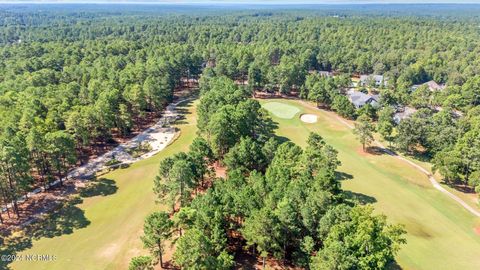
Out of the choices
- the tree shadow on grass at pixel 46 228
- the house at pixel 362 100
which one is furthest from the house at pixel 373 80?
the tree shadow on grass at pixel 46 228

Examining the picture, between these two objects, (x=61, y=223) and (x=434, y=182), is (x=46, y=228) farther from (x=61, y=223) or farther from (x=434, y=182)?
(x=434, y=182)

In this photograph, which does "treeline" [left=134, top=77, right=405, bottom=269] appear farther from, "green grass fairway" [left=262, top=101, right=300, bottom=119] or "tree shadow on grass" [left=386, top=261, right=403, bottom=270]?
"green grass fairway" [left=262, top=101, right=300, bottom=119]

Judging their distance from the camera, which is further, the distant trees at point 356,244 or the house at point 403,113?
the house at point 403,113

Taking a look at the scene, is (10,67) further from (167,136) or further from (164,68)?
(167,136)

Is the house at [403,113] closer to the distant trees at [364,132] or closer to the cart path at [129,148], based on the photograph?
the distant trees at [364,132]

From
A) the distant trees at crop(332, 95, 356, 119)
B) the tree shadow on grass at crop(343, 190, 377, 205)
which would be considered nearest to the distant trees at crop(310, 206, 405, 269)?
the tree shadow on grass at crop(343, 190, 377, 205)

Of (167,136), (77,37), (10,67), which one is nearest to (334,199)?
(167,136)
